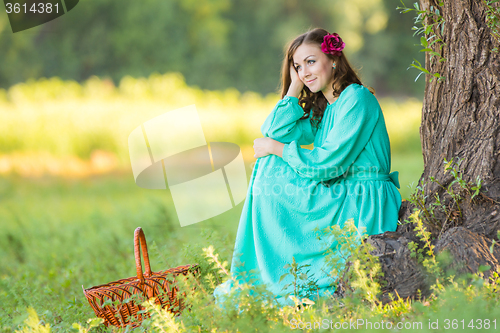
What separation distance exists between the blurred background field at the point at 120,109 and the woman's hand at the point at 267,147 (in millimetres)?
509

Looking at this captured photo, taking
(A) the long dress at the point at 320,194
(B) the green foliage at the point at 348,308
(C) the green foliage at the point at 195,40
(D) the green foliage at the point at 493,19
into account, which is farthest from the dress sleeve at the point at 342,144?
(C) the green foliage at the point at 195,40

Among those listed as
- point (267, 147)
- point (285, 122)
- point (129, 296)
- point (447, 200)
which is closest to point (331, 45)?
point (285, 122)

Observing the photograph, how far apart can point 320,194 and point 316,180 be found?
0.07m

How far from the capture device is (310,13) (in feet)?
40.9

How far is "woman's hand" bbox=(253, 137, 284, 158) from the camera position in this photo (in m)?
1.94

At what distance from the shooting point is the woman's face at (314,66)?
2.02 m

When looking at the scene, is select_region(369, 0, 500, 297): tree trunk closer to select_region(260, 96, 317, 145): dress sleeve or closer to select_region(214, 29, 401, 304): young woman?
select_region(214, 29, 401, 304): young woman

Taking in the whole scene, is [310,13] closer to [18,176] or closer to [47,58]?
[47,58]

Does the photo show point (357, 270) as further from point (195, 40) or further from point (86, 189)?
point (195, 40)

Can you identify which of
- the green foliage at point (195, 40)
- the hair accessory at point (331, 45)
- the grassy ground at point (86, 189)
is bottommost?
the grassy ground at point (86, 189)

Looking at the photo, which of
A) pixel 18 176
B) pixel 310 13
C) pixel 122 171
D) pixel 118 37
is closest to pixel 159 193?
pixel 122 171

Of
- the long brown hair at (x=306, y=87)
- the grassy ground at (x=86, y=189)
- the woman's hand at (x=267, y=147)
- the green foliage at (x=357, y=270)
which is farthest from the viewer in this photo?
the grassy ground at (x=86, y=189)

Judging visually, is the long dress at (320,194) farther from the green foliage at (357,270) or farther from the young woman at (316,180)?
the green foliage at (357,270)

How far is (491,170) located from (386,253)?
485 mm
